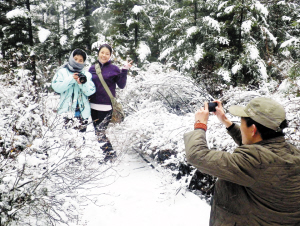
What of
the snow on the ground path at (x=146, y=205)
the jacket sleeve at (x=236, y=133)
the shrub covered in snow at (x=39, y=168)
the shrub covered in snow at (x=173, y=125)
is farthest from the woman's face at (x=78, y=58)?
the jacket sleeve at (x=236, y=133)

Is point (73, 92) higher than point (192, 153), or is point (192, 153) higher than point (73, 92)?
point (192, 153)

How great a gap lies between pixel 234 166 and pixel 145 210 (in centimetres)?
213

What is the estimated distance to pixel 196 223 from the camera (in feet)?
9.27

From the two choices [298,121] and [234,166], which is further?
[298,121]

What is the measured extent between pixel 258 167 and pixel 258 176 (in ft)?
0.18

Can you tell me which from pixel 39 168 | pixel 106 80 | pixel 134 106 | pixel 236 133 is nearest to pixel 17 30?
pixel 134 106

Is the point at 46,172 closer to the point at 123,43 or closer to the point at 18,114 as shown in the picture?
the point at 18,114

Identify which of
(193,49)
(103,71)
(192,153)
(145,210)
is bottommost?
(145,210)

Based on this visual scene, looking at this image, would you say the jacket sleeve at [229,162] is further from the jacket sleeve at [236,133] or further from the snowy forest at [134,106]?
the snowy forest at [134,106]

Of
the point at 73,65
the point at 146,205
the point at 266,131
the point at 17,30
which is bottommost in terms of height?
the point at 146,205

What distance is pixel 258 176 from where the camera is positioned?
3.99ft

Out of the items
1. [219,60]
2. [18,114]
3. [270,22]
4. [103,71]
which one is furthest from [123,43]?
[18,114]

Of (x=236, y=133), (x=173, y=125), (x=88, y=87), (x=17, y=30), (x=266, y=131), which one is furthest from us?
(x=17, y=30)

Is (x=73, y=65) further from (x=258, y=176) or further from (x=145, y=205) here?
(x=258, y=176)
